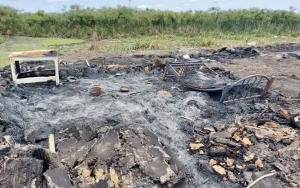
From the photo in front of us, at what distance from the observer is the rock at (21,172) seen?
4137 millimetres

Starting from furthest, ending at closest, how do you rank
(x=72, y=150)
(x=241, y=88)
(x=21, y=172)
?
(x=241, y=88)
(x=72, y=150)
(x=21, y=172)

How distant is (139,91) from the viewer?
7176 mm

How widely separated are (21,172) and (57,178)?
459mm

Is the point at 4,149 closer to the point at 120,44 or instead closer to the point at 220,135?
the point at 220,135

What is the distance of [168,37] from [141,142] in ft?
43.3

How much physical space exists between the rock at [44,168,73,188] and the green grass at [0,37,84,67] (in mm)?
9790

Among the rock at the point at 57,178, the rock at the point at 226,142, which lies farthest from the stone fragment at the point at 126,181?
the rock at the point at 226,142

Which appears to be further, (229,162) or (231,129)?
(231,129)

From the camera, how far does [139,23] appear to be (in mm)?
19219

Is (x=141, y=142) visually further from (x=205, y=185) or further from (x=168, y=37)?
(x=168, y=37)

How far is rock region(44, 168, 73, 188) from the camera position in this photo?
4055mm

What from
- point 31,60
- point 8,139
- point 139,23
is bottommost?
point 139,23

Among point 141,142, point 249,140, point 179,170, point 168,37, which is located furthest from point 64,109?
point 168,37

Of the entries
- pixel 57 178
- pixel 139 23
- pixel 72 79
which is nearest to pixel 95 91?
pixel 72 79
